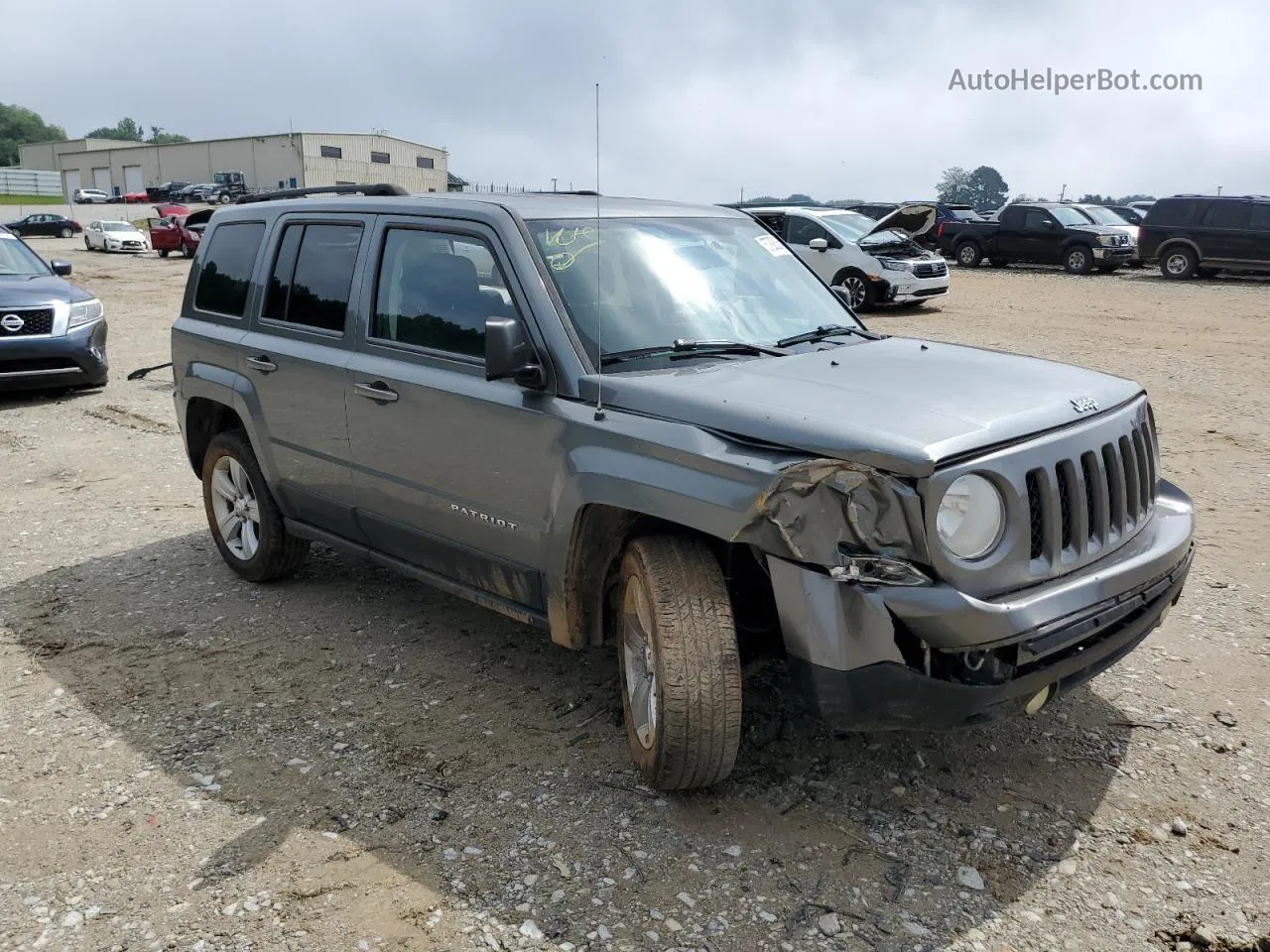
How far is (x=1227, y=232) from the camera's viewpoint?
907 inches

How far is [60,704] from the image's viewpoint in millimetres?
4355

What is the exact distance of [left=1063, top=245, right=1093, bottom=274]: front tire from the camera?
25.3 meters

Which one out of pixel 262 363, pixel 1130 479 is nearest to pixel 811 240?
pixel 262 363

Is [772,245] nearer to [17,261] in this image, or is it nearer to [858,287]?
[17,261]

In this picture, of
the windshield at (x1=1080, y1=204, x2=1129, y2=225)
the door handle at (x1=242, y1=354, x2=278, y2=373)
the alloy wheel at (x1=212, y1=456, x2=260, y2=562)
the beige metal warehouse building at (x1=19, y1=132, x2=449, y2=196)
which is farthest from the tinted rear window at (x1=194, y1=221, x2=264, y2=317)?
the beige metal warehouse building at (x1=19, y1=132, x2=449, y2=196)

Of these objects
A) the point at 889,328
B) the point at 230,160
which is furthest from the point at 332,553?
the point at 230,160

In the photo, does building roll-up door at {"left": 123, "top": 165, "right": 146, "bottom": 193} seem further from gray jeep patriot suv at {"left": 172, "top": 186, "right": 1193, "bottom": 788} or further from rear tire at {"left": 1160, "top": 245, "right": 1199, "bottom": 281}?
gray jeep patriot suv at {"left": 172, "top": 186, "right": 1193, "bottom": 788}

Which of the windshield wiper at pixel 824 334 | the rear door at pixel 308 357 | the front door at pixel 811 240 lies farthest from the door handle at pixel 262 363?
the front door at pixel 811 240

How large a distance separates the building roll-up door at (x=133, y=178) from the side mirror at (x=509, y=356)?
9453 cm

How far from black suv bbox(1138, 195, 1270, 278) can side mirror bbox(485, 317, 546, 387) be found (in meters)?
23.3

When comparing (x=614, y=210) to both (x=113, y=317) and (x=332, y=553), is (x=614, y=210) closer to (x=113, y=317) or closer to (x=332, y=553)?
(x=332, y=553)

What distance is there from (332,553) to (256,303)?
1570 mm

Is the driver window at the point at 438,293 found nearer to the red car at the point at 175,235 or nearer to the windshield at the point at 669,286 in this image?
the windshield at the point at 669,286

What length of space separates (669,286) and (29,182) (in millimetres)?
102330
